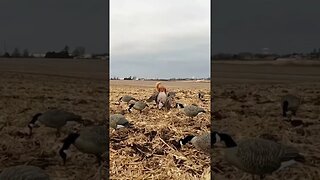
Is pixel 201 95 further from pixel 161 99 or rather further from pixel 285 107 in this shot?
pixel 285 107

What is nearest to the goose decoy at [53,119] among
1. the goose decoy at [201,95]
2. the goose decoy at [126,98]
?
the goose decoy at [126,98]

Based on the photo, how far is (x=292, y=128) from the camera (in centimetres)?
394

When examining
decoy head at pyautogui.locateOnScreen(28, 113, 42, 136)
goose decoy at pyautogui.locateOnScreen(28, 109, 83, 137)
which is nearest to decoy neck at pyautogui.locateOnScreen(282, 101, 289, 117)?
goose decoy at pyautogui.locateOnScreen(28, 109, 83, 137)

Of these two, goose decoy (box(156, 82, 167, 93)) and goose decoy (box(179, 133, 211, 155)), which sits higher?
goose decoy (box(156, 82, 167, 93))

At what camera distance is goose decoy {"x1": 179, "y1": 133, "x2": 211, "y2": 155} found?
11.6 ft

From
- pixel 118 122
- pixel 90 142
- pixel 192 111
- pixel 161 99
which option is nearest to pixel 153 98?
pixel 161 99

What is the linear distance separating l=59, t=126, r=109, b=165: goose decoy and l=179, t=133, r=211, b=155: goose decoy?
802 mm

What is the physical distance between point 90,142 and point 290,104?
2.25 metres

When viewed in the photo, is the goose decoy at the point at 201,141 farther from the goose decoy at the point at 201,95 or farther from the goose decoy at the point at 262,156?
the goose decoy at the point at 201,95

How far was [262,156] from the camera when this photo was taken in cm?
275

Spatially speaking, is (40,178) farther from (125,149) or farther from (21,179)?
(125,149)

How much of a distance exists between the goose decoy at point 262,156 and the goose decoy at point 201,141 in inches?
23.1

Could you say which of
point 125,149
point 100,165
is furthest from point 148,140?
point 100,165

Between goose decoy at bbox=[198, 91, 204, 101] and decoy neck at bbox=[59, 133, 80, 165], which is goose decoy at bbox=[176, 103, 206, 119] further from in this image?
decoy neck at bbox=[59, 133, 80, 165]
